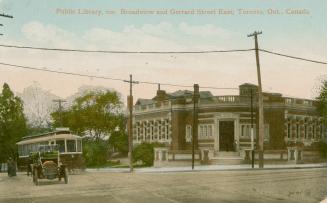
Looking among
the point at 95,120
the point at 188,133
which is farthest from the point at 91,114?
the point at 188,133

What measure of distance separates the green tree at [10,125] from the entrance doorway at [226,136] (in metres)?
21.0

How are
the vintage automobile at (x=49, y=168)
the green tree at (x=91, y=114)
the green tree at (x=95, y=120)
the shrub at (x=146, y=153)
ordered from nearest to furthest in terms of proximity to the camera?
1. the vintage automobile at (x=49, y=168)
2. the shrub at (x=146, y=153)
3. the green tree at (x=95, y=120)
4. the green tree at (x=91, y=114)

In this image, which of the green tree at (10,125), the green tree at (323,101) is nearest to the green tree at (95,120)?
the green tree at (10,125)

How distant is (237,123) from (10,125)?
2424 centimetres

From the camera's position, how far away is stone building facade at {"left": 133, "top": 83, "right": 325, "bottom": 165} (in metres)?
47.1

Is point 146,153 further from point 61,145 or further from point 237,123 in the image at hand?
point 61,145

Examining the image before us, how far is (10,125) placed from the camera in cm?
5509

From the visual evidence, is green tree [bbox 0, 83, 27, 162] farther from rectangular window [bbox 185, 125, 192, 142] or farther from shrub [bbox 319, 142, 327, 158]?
shrub [bbox 319, 142, 327, 158]

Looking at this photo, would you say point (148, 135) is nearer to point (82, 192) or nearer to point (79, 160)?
point (79, 160)

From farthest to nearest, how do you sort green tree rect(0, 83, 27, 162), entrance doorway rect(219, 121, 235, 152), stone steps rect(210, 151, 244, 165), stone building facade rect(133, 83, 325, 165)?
green tree rect(0, 83, 27, 162), entrance doorway rect(219, 121, 235, 152), stone building facade rect(133, 83, 325, 165), stone steps rect(210, 151, 244, 165)

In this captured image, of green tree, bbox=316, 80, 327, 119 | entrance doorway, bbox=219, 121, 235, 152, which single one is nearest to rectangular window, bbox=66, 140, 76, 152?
entrance doorway, bbox=219, 121, 235, 152

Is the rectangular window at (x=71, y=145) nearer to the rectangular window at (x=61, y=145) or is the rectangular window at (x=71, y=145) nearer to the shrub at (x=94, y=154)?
the rectangular window at (x=61, y=145)

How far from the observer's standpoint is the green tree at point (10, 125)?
5441 centimetres

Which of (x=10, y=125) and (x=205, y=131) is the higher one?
(x=10, y=125)
